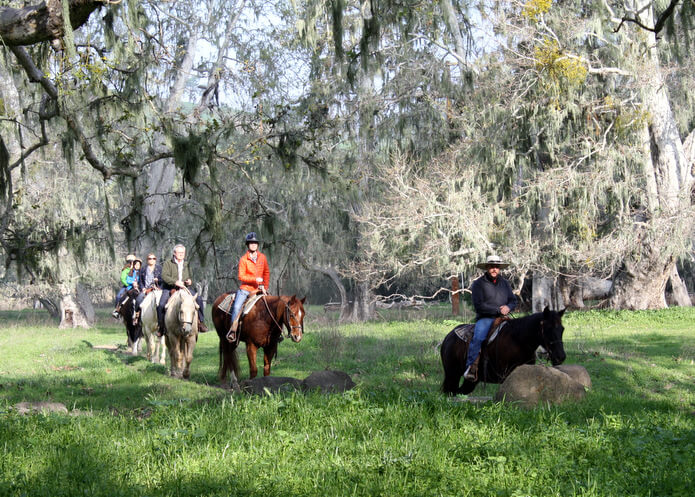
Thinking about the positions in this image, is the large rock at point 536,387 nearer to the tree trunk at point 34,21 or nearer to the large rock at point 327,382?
the large rock at point 327,382

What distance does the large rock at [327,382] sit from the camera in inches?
345

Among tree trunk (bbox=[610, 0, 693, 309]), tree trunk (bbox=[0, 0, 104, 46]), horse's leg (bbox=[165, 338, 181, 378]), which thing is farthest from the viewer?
tree trunk (bbox=[610, 0, 693, 309])

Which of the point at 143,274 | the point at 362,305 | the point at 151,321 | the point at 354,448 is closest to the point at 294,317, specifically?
the point at 151,321

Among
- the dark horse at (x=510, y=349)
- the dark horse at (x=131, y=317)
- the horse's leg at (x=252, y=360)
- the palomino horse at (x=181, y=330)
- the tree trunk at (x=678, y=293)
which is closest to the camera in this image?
the dark horse at (x=510, y=349)

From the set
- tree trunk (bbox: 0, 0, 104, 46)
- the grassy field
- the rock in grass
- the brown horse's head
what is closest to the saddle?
the grassy field

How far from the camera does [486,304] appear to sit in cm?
913

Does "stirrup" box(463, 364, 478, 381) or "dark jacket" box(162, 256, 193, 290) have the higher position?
"dark jacket" box(162, 256, 193, 290)

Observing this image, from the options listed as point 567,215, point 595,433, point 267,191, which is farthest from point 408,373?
point 267,191

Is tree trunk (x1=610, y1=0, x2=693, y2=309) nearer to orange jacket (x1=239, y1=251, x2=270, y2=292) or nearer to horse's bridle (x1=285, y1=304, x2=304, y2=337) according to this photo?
orange jacket (x1=239, y1=251, x2=270, y2=292)

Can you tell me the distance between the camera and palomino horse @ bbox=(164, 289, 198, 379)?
40.4ft

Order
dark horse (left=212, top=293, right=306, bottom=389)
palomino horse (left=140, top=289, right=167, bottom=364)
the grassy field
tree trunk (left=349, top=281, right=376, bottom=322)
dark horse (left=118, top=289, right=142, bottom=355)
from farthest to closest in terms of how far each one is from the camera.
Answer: tree trunk (left=349, top=281, right=376, bottom=322) → dark horse (left=118, top=289, right=142, bottom=355) → palomino horse (left=140, top=289, right=167, bottom=364) → dark horse (left=212, top=293, right=306, bottom=389) → the grassy field

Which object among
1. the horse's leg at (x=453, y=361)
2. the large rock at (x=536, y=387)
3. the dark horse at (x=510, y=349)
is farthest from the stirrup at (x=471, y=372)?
the large rock at (x=536, y=387)

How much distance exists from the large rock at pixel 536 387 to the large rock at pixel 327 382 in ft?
6.87

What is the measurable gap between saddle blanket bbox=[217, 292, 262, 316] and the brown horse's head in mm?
735
